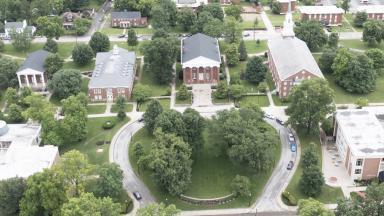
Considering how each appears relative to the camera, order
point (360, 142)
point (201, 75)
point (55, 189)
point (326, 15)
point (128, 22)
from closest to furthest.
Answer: point (55, 189) → point (360, 142) → point (201, 75) → point (326, 15) → point (128, 22)

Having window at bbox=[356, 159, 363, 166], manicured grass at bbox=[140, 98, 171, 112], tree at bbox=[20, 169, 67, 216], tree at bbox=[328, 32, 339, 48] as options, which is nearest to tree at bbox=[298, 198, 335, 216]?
window at bbox=[356, 159, 363, 166]

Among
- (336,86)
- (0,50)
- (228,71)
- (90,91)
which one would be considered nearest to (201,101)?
(228,71)

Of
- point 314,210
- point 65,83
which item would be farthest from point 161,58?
point 314,210

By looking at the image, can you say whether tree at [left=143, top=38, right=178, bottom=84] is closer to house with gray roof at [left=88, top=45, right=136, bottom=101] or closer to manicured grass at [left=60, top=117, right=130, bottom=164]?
house with gray roof at [left=88, top=45, right=136, bottom=101]

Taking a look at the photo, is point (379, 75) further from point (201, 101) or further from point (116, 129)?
point (116, 129)

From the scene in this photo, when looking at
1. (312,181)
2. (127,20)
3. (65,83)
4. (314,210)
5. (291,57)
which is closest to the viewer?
(314,210)

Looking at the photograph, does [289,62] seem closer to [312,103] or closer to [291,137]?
[312,103]
